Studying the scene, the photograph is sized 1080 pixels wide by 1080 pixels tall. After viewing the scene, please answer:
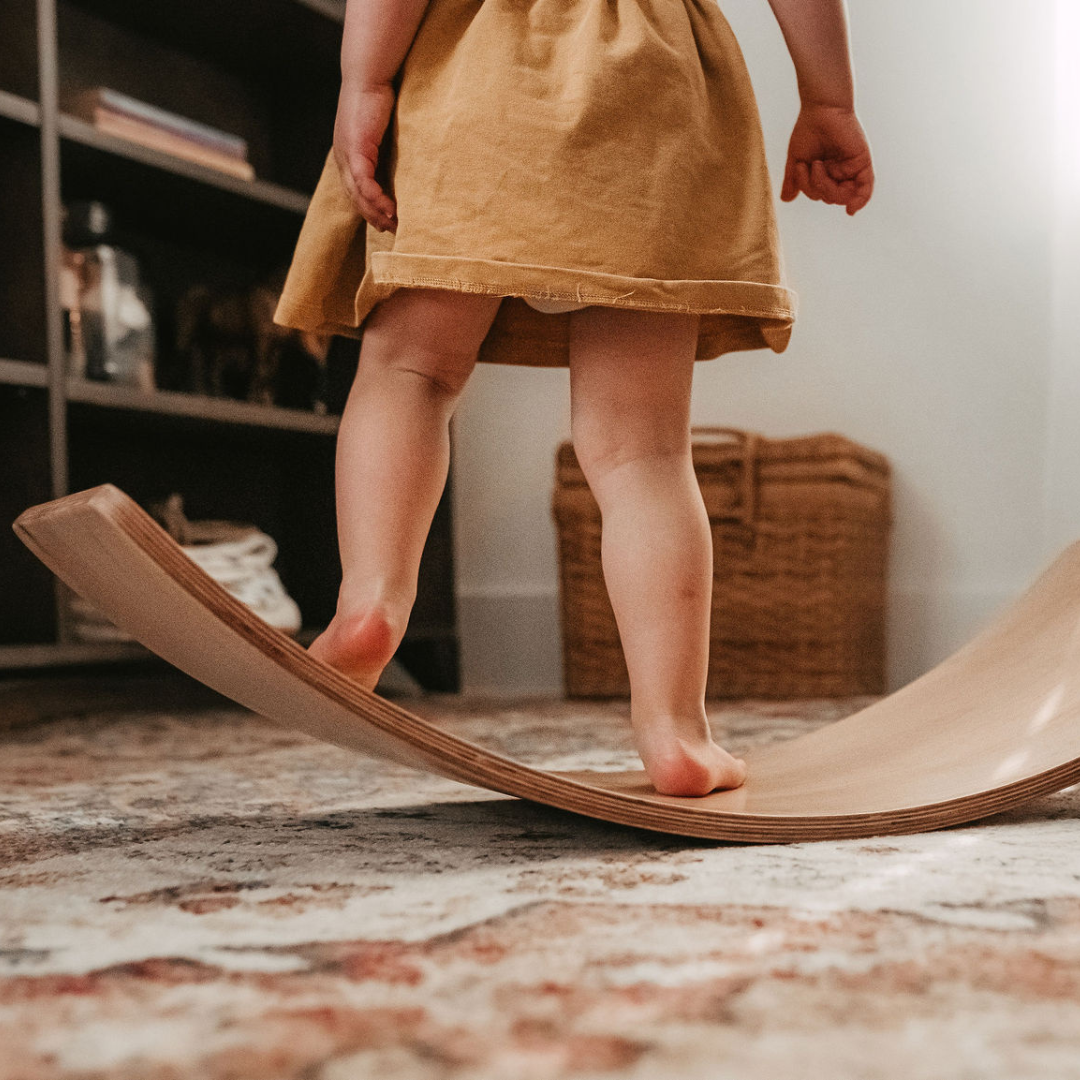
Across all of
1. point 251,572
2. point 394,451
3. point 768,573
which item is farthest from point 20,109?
point 768,573

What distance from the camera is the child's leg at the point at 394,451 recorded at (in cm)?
72

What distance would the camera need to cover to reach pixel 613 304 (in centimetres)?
69

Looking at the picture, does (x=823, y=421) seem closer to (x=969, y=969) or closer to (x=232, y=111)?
(x=232, y=111)

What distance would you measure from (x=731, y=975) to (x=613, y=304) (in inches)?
16.3

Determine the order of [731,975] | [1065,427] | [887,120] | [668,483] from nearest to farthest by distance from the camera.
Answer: [731,975] → [668,483] → [1065,427] → [887,120]

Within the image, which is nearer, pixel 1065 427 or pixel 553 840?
pixel 553 840

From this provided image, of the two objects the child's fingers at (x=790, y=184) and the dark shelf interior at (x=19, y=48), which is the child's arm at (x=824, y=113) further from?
the dark shelf interior at (x=19, y=48)

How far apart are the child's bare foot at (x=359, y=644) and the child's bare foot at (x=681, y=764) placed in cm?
17

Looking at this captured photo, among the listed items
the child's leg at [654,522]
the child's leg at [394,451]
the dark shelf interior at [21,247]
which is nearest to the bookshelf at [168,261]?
the dark shelf interior at [21,247]

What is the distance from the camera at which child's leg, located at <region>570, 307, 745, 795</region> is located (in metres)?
0.71

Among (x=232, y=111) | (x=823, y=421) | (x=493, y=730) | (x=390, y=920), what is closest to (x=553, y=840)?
(x=390, y=920)

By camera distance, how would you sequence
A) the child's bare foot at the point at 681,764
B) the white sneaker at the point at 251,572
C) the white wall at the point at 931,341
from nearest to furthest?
the child's bare foot at the point at 681,764 → the white sneaker at the point at 251,572 → the white wall at the point at 931,341

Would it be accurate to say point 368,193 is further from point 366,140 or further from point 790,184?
point 790,184

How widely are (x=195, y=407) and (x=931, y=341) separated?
1.30m
